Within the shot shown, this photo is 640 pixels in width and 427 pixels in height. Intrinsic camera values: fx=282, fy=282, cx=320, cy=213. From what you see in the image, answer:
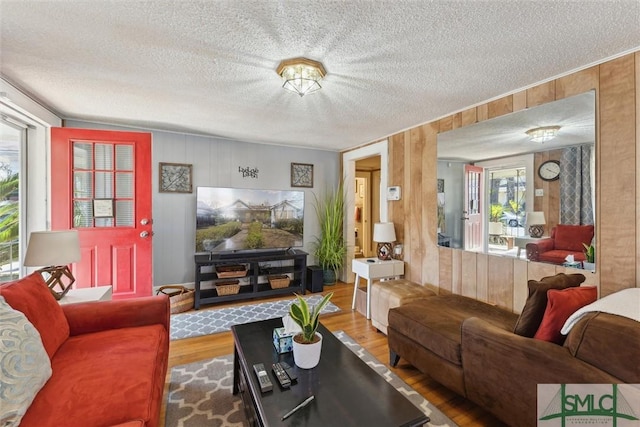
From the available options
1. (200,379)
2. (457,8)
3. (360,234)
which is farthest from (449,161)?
(360,234)

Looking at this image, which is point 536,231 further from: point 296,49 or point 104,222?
point 104,222

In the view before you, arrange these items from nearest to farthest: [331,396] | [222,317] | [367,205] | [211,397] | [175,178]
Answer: [331,396] → [211,397] → [222,317] → [175,178] → [367,205]

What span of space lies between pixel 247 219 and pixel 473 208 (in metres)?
2.79

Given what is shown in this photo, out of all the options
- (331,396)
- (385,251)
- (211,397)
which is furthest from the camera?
(385,251)

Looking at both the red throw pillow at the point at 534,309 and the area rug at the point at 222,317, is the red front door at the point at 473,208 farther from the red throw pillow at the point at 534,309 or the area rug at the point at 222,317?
the area rug at the point at 222,317

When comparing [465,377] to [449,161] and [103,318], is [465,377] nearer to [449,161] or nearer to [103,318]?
[449,161]

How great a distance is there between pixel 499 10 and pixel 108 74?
2525mm

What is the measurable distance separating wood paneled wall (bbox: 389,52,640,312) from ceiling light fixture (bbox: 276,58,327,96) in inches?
63.8

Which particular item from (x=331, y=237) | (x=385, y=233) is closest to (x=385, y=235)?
(x=385, y=233)

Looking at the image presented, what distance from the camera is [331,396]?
1.24 metres

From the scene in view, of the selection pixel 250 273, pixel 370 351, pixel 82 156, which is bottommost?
pixel 370 351

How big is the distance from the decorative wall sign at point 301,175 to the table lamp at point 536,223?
3.02 meters

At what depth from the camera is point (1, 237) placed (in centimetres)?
234

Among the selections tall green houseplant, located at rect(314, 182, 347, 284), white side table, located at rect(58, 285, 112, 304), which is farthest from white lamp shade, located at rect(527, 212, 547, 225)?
white side table, located at rect(58, 285, 112, 304)
